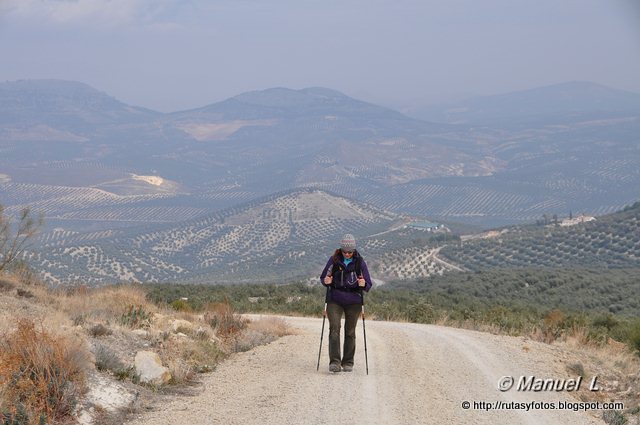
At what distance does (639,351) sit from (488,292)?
21447 mm

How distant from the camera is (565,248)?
56.2 metres

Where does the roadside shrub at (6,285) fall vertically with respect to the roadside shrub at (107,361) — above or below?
below

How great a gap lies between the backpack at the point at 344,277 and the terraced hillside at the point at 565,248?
42.7 metres

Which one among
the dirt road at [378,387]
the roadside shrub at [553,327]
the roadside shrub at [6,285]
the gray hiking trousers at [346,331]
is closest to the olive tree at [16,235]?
the roadside shrub at [6,285]

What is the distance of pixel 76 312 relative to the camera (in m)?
12.6

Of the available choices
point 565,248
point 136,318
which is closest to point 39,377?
point 136,318

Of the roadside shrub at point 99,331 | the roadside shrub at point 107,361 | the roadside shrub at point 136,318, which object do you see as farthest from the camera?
the roadside shrub at point 136,318

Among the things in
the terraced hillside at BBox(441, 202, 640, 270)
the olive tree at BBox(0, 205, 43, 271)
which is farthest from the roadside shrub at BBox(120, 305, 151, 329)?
the terraced hillside at BBox(441, 202, 640, 270)

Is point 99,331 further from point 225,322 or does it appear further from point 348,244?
point 348,244

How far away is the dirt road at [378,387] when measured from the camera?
8008 millimetres

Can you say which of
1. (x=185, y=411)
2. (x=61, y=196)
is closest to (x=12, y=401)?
(x=185, y=411)

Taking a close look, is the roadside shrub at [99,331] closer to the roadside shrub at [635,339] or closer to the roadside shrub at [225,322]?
the roadside shrub at [225,322]

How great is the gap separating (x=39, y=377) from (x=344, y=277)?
14.9 ft

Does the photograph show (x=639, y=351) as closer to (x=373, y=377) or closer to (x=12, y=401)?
(x=373, y=377)
